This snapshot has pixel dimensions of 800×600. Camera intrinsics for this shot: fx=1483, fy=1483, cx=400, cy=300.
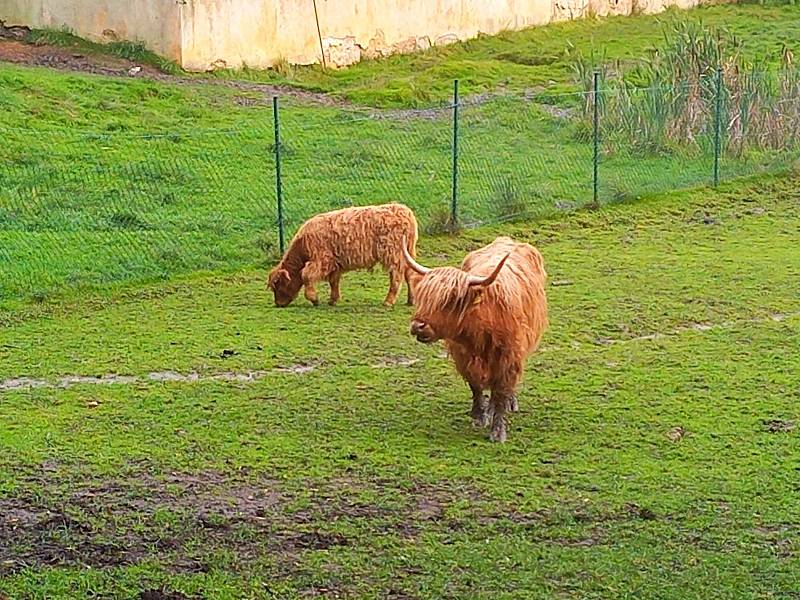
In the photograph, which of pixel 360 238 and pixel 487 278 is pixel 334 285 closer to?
pixel 360 238

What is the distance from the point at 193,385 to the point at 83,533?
274cm

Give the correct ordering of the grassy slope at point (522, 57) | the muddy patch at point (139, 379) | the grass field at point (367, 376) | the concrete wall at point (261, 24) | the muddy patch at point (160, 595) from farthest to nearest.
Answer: the grassy slope at point (522, 57), the concrete wall at point (261, 24), the muddy patch at point (139, 379), the grass field at point (367, 376), the muddy patch at point (160, 595)

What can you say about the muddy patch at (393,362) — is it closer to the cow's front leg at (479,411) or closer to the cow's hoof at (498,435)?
the cow's front leg at (479,411)

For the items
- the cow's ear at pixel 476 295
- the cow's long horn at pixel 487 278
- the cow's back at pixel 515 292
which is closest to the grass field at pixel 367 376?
the cow's back at pixel 515 292

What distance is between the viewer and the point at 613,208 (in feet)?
52.2

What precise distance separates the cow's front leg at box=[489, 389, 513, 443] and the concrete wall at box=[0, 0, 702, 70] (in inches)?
561

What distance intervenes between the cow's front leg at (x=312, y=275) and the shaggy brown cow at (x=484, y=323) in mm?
3341

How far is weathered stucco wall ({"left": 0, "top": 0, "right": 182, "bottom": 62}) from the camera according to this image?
21391mm

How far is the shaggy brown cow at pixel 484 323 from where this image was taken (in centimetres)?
806

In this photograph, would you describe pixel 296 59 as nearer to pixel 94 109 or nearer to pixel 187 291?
pixel 94 109

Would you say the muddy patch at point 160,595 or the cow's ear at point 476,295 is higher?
the cow's ear at point 476,295

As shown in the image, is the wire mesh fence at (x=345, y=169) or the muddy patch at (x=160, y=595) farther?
the wire mesh fence at (x=345, y=169)

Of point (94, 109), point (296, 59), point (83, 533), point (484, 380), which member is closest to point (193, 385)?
point (484, 380)

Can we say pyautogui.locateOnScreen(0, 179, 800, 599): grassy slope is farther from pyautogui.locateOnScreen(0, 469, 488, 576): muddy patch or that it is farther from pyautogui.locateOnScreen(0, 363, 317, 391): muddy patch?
pyautogui.locateOnScreen(0, 363, 317, 391): muddy patch
